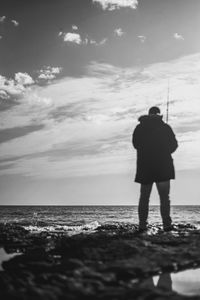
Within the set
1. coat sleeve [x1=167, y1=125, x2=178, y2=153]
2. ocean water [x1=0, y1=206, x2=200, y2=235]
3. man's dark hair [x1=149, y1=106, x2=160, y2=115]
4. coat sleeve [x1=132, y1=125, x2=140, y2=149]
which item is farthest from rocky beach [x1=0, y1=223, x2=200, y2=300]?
ocean water [x1=0, y1=206, x2=200, y2=235]

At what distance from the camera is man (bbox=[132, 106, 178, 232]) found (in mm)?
8008

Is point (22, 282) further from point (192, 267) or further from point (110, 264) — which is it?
point (192, 267)

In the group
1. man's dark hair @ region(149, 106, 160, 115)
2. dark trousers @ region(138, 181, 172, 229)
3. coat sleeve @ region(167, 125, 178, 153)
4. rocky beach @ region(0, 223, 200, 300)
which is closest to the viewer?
rocky beach @ region(0, 223, 200, 300)

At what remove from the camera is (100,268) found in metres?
4.34

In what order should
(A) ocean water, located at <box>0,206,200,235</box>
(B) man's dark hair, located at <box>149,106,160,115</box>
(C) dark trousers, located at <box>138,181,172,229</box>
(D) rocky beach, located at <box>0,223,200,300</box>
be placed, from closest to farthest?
(D) rocky beach, located at <box>0,223,200,300</box>
(C) dark trousers, located at <box>138,181,172,229</box>
(B) man's dark hair, located at <box>149,106,160,115</box>
(A) ocean water, located at <box>0,206,200,235</box>

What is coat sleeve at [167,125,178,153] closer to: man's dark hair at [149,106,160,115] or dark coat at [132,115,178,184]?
dark coat at [132,115,178,184]

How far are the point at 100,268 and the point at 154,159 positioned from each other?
4184 millimetres

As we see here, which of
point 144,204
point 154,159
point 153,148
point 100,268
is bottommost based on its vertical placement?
point 100,268

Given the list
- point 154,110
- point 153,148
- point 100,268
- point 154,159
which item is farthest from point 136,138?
point 100,268

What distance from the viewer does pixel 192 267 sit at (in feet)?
16.2

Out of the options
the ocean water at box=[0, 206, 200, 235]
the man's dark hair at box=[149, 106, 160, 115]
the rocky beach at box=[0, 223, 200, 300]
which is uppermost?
the man's dark hair at box=[149, 106, 160, 115]

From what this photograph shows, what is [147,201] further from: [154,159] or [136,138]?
[136,138]

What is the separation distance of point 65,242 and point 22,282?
2409mm

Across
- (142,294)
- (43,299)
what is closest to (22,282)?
(43,299)
